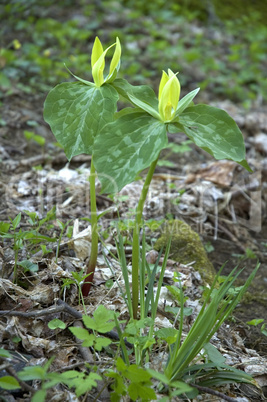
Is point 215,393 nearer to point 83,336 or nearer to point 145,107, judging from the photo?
point 83,336

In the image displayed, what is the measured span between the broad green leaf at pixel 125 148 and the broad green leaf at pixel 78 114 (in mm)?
113

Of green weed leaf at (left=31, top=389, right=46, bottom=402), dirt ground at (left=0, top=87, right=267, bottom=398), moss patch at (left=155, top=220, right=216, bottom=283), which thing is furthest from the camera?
dirt ground at (left=0, top=87, right=267, bottom=398)

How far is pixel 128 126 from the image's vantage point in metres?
1.27

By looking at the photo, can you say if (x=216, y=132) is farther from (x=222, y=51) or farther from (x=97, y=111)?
(x=222, y=51)

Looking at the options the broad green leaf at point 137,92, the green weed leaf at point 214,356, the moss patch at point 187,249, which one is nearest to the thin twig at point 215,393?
the green weed leaf at point 214,356

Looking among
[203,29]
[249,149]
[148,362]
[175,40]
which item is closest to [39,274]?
[148,362]

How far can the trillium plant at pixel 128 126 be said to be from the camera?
122 centimetres

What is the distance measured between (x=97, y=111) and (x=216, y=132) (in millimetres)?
415

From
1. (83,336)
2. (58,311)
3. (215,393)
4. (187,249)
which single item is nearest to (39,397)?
(83,336)

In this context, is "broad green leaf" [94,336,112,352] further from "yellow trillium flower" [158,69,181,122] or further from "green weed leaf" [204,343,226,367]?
"yellow trillium flower" [158,69,181,122]

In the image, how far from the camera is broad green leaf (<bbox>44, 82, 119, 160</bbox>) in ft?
4.43

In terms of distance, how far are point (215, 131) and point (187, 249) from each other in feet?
3.31

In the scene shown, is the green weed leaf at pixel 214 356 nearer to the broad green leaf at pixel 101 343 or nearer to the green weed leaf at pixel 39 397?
the broad green leaf at pixel 101 343

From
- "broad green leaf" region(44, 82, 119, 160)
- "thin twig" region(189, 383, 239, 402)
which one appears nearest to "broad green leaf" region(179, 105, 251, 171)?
"broad green leaf" region(44, 82, 119, 160)
